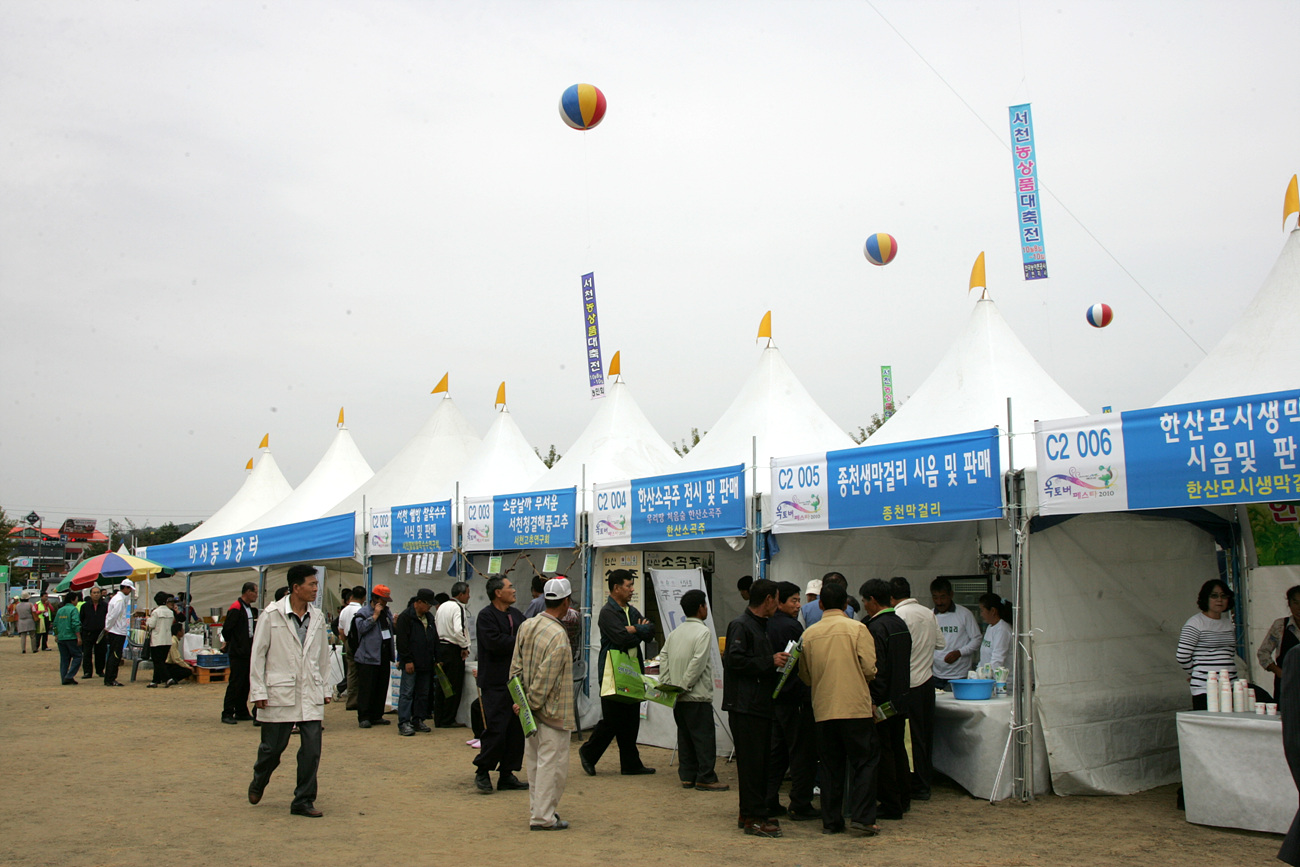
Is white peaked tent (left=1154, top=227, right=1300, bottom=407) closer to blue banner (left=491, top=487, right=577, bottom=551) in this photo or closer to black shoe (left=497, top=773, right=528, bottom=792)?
black shoe (left=497, top=773, right=528, bottom=792)

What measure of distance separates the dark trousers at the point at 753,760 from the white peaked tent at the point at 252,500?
18.6 m

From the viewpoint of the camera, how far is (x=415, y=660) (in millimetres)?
10359

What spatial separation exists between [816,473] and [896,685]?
86.3 inches

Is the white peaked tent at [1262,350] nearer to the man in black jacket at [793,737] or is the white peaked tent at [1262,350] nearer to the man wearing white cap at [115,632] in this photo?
the man in black jacket at [793,737]

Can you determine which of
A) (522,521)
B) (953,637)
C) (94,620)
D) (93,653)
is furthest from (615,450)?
(93,653)

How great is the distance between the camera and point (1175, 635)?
779 cm

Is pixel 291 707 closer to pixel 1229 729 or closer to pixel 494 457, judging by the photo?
pixel 1229 729

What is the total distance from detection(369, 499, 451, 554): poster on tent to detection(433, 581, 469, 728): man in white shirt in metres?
1.56

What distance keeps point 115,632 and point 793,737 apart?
44.2 feet

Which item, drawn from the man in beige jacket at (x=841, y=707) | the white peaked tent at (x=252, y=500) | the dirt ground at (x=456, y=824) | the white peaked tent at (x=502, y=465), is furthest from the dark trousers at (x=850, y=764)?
the white peaked tent at (x=252, y=500)

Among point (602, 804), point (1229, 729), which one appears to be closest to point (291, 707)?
point (602, 804)

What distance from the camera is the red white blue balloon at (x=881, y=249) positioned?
1337 centimetres

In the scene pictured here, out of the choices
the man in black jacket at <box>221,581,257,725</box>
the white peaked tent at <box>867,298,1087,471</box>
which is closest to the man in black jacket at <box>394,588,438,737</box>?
the man in black jacket at <box>221,581,257,725</box>

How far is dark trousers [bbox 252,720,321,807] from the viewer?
239 inches
